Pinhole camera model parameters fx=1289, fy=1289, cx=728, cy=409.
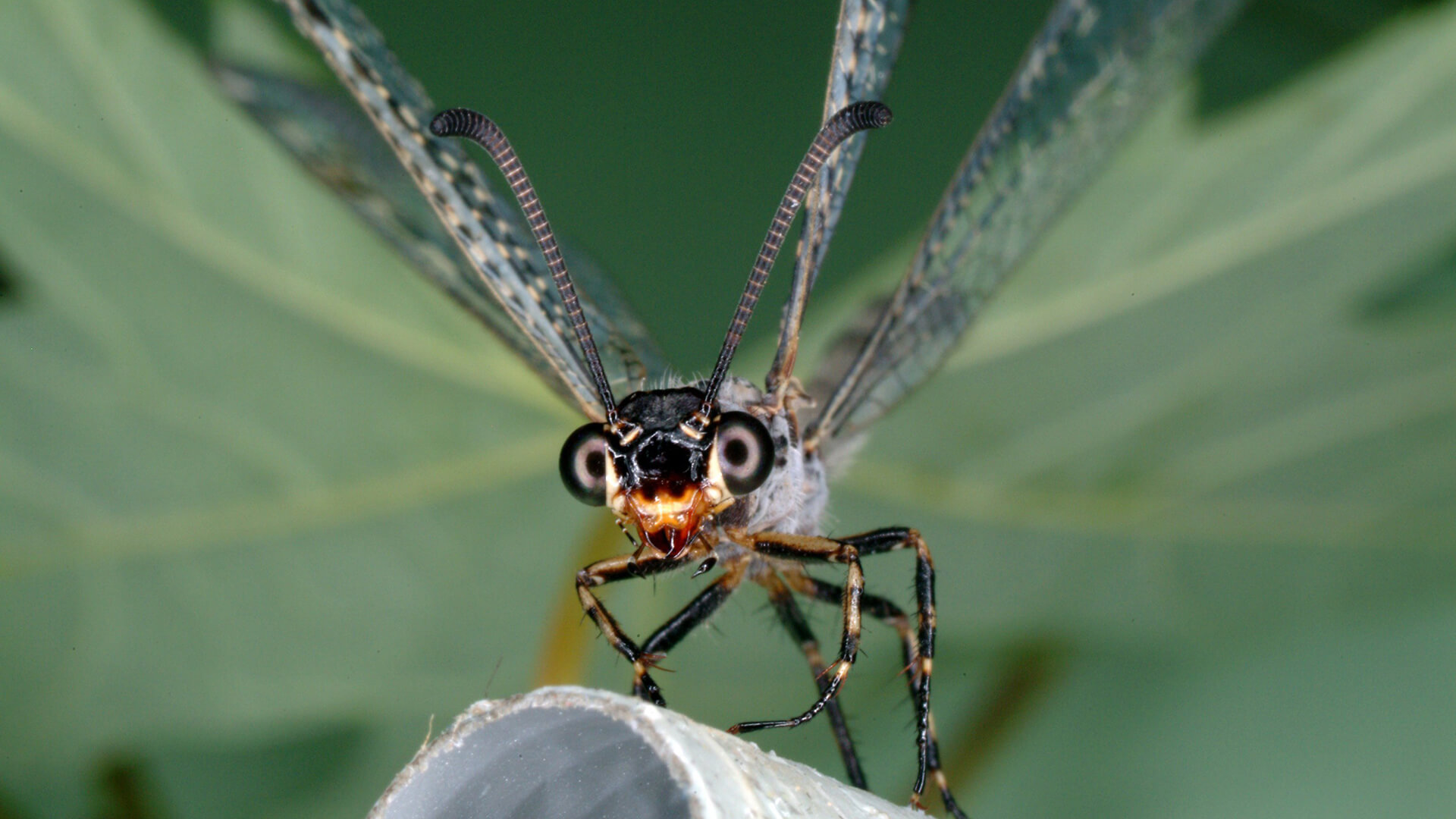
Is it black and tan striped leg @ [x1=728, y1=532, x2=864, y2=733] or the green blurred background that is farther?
the green blurred background

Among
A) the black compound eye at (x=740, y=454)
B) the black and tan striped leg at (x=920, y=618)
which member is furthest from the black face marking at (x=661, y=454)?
the black and tan striped leg at (x=920, y=618)

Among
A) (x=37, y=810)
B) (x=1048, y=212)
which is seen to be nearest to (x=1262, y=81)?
(x=1048, y=212)

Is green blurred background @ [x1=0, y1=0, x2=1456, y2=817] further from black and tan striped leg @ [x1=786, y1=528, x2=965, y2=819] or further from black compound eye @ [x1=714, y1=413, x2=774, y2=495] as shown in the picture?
black compound eye @ [x1=714, y1=413, x2=774, y2=495]

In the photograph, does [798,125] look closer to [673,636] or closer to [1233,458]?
[1233,458]

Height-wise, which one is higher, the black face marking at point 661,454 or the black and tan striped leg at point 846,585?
the black face marking at point 661,454

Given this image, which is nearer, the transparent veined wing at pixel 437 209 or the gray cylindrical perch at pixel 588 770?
the gray cylindrical perch at pixel 588 770

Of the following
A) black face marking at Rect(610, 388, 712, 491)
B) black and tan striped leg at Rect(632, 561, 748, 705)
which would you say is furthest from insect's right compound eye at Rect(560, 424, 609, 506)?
black and tan striped leg at Rect(632, 561, 748, 705)

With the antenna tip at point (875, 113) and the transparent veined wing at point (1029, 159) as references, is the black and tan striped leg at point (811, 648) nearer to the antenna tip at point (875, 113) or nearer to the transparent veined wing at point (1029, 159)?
the transparent veined wing at point (1029, 159)
